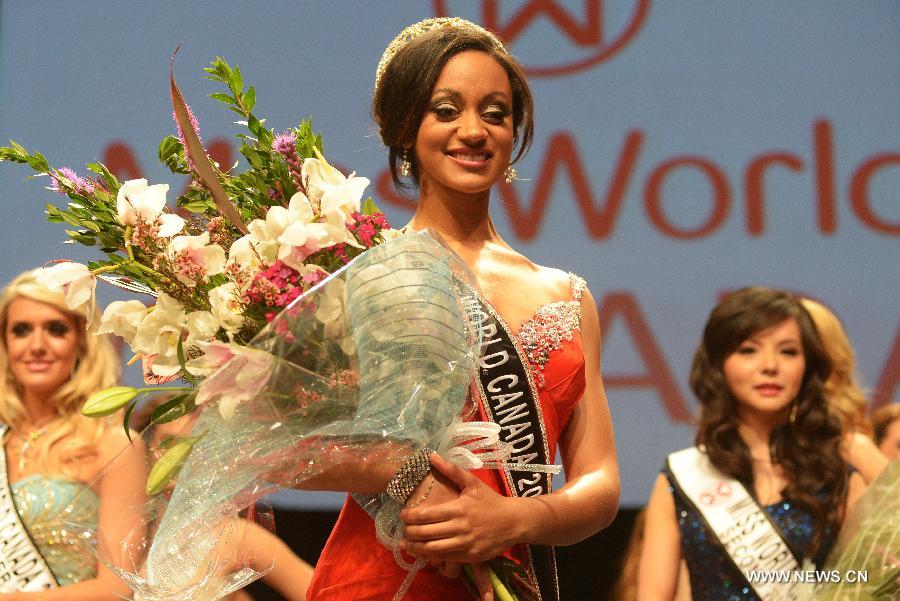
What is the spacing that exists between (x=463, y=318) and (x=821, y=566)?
1752mm

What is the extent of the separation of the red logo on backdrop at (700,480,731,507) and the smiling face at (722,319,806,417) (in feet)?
0.69

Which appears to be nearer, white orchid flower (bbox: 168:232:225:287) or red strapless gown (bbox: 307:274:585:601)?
white orchid flower (bbox: 168:232:225:287)

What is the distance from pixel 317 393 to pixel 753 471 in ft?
6.36

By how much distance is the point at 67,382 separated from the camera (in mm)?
3371

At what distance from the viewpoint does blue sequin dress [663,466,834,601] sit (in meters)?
2.92

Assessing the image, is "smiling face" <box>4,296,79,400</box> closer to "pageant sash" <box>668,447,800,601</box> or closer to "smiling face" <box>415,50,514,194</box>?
"pageant sash" <box>668,447,800,601</box>

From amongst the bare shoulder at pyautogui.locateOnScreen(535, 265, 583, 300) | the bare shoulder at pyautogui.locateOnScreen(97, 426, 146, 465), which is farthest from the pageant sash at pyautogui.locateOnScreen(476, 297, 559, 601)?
the bare shoulder at pyautogui.locateOnScreen(97, 426, 146, 465)

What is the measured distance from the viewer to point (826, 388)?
3170 millimetres

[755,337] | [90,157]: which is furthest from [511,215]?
[90,157]

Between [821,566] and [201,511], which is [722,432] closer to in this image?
[821,566]

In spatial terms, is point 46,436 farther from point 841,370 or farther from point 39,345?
point 841,370

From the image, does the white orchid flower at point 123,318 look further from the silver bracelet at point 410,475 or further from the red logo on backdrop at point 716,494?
the red logo on backdrop at point 716,494

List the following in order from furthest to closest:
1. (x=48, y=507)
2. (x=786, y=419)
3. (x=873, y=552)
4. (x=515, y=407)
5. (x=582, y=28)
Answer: (x=582, y=28) → (x=786, y=419) → (x=48, y=507) → (x=515, y=407) → (x=873, y=552)

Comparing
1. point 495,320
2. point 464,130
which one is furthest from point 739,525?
point 464,130
